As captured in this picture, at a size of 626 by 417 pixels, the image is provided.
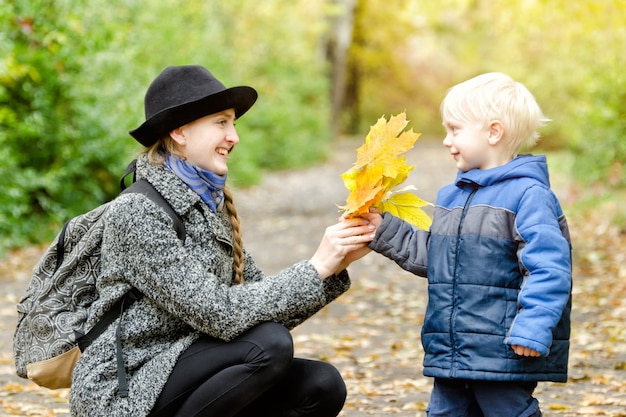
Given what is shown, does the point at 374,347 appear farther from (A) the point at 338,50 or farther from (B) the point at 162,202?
(A) the point at 338,50

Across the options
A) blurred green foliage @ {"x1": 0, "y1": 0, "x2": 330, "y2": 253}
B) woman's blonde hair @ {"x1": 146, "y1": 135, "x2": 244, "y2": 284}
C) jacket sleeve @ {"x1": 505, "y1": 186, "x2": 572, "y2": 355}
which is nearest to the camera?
jacket sleeve @ {"x1": 505, "y1": 186, "x2": 572, "y2": 355}

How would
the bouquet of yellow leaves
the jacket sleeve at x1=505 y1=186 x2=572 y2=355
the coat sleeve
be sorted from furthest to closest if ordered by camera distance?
the bouquet of yellow leaves, the coat sleeve, the jacket sleeve at x1=505 y1=186 x2=572 y2=355

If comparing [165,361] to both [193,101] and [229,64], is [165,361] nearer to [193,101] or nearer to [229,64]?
[193,101]

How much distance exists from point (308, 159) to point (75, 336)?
66.0 feet

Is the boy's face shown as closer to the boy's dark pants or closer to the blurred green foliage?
the boy's dark pants

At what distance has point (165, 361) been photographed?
3.05 meters

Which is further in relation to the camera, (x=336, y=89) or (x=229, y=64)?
(x=336, y=89)

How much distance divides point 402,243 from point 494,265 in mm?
402

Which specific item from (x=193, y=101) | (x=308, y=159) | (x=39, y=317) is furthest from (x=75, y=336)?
(x=308, y=159)

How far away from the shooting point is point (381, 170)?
3.10 m

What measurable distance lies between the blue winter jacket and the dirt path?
1530 millimetres

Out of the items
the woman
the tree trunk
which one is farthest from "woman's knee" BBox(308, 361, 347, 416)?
the tree trunk

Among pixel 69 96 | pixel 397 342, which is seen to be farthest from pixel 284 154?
Result: pixel 397 342

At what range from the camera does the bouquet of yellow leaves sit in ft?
10.1
